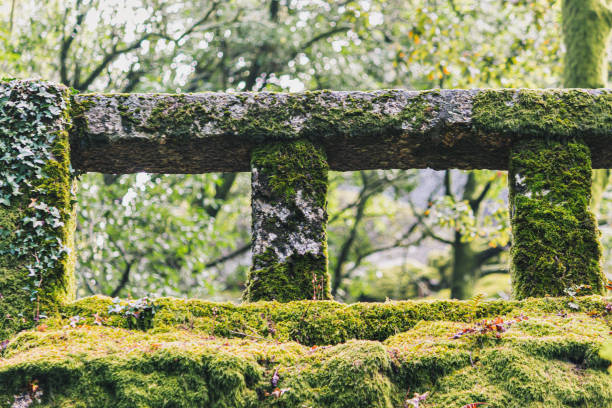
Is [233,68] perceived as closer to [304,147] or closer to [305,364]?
[304,147]

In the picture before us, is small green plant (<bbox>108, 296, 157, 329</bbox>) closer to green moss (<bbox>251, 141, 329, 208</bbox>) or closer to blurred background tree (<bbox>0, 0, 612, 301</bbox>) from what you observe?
green moss (<bbox>251, 141, 329, 208</bbox>)

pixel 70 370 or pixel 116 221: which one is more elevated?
pixel 116 221

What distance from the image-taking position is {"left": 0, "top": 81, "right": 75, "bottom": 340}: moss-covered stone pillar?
3.18 meters

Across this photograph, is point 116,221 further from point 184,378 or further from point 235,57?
point 184,378

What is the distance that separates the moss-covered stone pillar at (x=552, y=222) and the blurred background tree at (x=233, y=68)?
4616 millimetres

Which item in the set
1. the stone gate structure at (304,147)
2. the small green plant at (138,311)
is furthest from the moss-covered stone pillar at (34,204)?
the small green plant at (138,311)

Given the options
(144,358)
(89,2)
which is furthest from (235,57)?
(144,358)

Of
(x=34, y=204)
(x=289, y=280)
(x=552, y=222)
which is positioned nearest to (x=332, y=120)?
(x=289, y=280)

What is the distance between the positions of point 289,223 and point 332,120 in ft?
2.61

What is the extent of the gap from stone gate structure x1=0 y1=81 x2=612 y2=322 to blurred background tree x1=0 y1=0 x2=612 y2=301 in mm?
4488

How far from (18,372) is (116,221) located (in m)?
7.08

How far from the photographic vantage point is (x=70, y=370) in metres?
2.47

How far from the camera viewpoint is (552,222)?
3.49 m

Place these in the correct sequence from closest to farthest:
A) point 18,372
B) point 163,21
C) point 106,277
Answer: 1. point 18,372
2. point 106,277
3. point 163,21
